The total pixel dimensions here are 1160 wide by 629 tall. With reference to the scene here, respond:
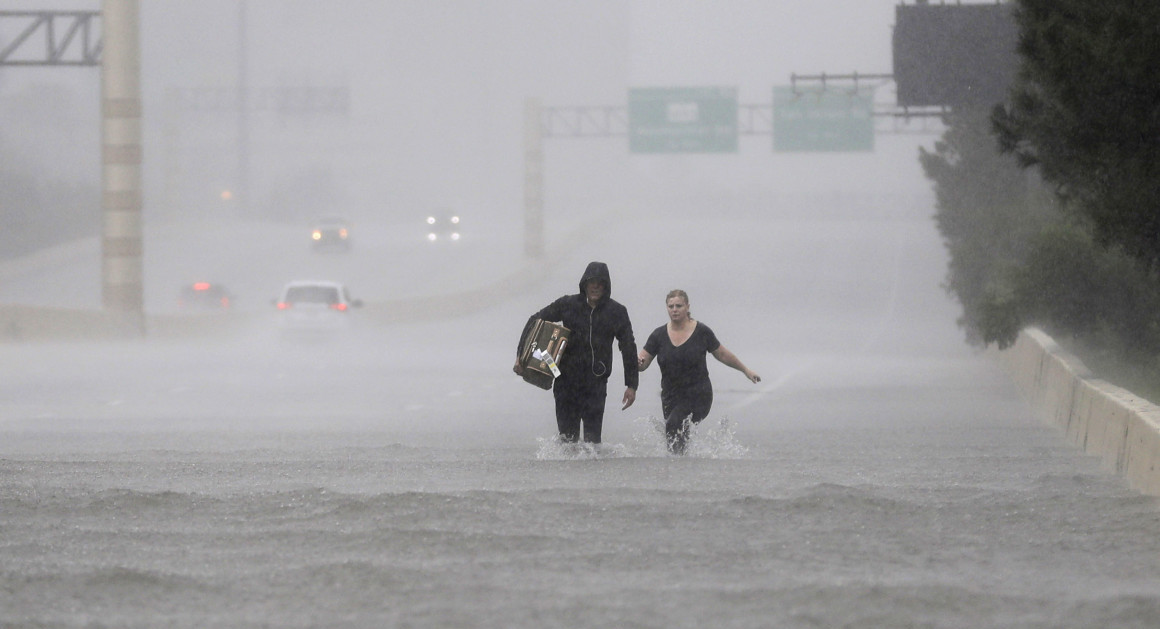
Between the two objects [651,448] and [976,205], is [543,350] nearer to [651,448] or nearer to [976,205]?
[651,448]

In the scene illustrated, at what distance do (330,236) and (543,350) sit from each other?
64714mm

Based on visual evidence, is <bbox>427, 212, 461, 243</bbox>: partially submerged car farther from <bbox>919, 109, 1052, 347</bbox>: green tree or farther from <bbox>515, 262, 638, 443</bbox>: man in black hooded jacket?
<bbox>515, 262, 638, 443</bbox>: man in black hooded jacket

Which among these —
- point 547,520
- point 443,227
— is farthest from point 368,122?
point 547,520

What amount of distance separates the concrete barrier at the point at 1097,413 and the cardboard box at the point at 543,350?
12.4 ft

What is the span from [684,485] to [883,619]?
454 centimetres

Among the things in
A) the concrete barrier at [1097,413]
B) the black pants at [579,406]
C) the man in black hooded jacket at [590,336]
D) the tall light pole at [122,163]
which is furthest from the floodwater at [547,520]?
the tall light pole at [122,163]

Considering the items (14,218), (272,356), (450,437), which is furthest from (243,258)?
(450,437)

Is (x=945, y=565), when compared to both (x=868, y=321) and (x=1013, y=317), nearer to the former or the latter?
(x=1013, y=317)

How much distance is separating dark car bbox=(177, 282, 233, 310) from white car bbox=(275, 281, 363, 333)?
1469 cm

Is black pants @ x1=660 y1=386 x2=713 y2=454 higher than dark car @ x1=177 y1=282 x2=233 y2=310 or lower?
higher

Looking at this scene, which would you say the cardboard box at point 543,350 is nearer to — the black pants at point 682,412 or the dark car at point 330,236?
the black pants at point 682,412

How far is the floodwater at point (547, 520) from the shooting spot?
638 centimetres

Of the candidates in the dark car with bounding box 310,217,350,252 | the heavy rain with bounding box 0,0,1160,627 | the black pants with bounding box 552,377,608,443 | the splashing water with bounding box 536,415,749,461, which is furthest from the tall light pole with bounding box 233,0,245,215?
the black pants with bounding box 552,377,608,443

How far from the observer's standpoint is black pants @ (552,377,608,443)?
1264 cm
